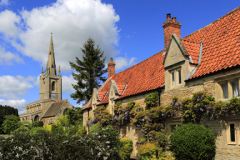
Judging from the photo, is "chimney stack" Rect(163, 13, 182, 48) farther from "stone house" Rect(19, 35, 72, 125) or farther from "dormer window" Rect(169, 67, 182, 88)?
"stone house" Rect(19, 35, 72, 125)

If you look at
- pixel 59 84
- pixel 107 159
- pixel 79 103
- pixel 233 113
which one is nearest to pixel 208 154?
pixel 233 113

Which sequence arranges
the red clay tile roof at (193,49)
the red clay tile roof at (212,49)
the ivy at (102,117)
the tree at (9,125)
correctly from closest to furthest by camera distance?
the red clay tile roof at (212,49) < the red clay tile roof at (193,49) < the ivy at (102,117) < the tree at (9,125)

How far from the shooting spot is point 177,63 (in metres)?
12.6

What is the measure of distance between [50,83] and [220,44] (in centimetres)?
9582

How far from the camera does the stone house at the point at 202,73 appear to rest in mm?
9367

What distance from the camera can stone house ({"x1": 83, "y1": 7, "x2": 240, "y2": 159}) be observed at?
9.37 meters

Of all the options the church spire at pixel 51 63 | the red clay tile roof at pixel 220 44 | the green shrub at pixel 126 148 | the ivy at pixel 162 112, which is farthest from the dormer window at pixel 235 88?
the church spire at pixel 51 63

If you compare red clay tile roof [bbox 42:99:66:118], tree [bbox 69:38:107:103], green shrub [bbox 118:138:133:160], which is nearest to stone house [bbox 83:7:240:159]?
green shrub [bbox 118:138:133:160]

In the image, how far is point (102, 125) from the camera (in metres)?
19.9

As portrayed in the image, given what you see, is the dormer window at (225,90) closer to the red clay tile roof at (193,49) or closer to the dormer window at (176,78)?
the red clay tile roof at (193,49)

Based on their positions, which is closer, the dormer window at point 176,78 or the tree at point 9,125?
the dormer window at point 176,78

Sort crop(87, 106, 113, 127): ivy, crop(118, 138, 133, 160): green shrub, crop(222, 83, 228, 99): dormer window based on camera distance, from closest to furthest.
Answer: crop(222, 83, 228, 99): dormer window → crop(118, 138, 133, 160): green shrub → crop(87, 106, 113, 127): ivy

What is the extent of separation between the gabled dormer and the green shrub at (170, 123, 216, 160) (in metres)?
2.96

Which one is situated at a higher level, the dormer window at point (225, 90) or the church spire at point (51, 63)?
the church spire at point (51, 63)
